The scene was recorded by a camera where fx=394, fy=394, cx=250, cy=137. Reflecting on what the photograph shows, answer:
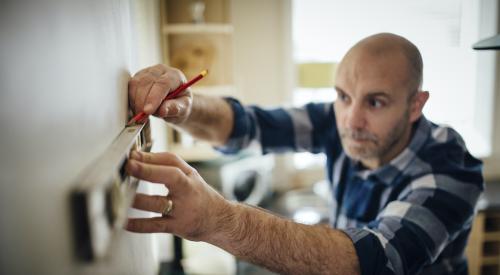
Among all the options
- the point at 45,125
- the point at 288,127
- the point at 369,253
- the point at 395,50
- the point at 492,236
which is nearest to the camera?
the point at 45,125

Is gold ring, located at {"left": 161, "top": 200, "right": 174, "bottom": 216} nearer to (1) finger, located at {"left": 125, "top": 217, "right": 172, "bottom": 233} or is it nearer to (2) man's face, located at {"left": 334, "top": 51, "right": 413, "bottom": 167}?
(1) finger, located at {"left": 125, "top": 217, "right": 172, "bottom": 233}

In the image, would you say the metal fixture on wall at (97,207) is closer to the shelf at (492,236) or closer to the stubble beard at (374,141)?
the stubble beard at (374,141)

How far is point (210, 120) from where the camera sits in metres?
1.13

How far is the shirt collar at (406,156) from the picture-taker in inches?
40.9

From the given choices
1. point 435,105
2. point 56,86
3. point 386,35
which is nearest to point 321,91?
point 435,105

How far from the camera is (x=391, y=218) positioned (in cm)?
84

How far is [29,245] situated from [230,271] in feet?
4.76

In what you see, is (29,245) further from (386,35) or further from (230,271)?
(230,271)

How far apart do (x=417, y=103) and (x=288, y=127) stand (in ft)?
1.43

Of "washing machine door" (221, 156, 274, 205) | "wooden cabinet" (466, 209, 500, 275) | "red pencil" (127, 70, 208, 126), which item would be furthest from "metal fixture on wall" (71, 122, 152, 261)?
"wooden cabinet" (466, 209, 500, 275)

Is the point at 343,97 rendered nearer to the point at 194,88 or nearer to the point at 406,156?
the point at 406,156

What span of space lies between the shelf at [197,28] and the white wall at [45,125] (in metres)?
1.47

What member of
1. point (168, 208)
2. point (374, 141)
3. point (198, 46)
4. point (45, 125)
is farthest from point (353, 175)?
point (198, 46)

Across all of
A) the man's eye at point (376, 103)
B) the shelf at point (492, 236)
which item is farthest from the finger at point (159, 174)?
the shelf at point (492, 236)
